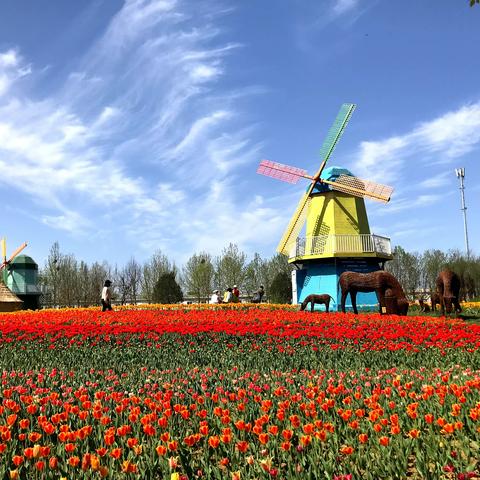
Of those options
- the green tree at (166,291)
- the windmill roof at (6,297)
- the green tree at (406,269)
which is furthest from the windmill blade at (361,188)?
the green tree at (406,269)

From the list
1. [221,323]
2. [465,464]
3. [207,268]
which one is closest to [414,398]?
[465,464]

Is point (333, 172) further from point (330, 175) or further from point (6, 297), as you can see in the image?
point (6, 297)

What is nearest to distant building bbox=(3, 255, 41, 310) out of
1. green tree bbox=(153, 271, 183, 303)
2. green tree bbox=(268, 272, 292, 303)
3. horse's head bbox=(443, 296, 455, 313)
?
green tree bbox=(153, 271, 183, 303)

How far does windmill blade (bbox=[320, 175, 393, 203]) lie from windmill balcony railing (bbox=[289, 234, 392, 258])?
2645 mm

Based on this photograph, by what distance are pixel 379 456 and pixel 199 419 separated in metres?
1.68

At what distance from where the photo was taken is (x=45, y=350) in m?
9.48

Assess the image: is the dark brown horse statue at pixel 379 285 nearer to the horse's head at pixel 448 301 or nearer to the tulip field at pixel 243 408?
the horse's head at pixel 448 301

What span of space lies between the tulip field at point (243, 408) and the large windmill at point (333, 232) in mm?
15828

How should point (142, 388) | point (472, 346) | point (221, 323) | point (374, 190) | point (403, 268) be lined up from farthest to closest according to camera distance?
point (403, 268)
point (374, 190)
point (221, 323)
point (472, 346)
point (142, 388)

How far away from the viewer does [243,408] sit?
4.33 m

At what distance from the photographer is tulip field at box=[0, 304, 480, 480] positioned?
10.6 ft

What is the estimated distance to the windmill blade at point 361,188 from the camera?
2784 centimetres

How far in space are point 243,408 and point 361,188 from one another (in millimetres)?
25355

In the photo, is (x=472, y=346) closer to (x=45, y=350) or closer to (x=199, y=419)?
(x=199, y=419)
